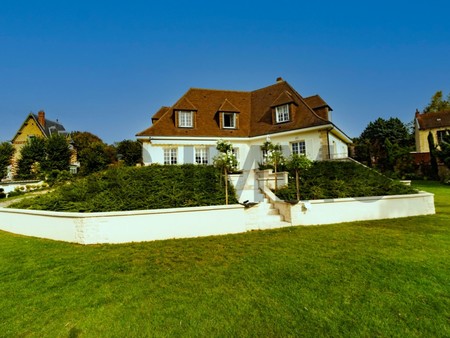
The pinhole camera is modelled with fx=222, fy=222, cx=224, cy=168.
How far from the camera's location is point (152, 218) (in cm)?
720

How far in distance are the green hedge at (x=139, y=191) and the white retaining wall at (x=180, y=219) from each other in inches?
27.3

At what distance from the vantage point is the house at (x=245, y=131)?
16734 mm

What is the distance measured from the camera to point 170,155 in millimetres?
18219

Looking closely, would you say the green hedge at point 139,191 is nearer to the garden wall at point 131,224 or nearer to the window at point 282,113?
the garden wall at point 131,224

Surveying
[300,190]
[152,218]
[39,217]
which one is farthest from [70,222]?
[300,190]

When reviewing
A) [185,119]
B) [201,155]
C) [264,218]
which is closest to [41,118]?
[185,119]

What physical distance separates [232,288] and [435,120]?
4826 centimetres

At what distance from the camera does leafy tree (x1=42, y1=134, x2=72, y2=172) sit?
95.3ft

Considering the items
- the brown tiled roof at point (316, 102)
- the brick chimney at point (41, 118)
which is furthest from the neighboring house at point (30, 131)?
the brown tiled roof at point (316, 102)

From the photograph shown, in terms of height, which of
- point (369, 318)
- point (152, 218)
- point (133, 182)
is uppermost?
point (133, 182)

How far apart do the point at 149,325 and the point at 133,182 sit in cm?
673

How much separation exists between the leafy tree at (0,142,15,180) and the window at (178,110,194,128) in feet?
87.0

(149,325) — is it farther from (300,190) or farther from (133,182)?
(300,190)

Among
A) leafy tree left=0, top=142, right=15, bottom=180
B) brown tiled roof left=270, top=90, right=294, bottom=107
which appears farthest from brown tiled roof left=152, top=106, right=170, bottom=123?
leafy tree left=0, top=142, right=15, bottom=180
